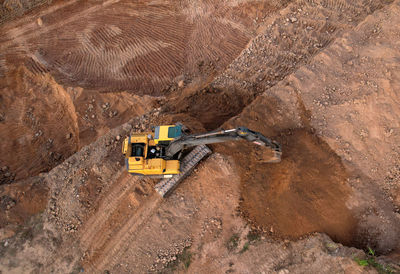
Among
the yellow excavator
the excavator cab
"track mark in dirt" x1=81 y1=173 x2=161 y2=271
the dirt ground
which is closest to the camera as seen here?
the dirt ground

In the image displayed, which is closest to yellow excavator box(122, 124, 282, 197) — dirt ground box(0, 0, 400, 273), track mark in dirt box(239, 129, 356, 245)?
dirt ground box(0, 0, 400, 273)

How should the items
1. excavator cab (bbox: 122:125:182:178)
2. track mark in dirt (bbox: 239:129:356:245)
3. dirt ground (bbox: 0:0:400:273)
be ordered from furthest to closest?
1. excavator cab (bbox: 122:125:182:178)
2. dirt ground (bbox: 0:0:400:273)
3. track mark in dirt (bbox: 239:129:356:245)

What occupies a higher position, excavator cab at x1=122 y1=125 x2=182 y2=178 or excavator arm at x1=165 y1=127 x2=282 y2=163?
excavator arm at x1=165 y1=127 x2=282 y2=163

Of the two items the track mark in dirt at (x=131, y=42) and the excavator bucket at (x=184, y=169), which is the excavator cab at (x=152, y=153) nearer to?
the excavator bucket at (x=184, y=169)

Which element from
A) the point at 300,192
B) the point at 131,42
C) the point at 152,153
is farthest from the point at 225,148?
the point at 131,42

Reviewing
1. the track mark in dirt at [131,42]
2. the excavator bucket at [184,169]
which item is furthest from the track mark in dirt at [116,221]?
the track mark in dirt at [131,42]

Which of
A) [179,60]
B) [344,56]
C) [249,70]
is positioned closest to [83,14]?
[179,60]

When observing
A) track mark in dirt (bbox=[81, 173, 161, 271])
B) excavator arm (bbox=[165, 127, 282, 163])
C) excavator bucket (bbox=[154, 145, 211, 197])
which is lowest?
track mark in dirt (bbox=[81, 173, 161, 271])

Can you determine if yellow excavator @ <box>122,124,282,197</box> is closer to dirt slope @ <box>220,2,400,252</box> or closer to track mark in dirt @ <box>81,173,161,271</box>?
track mark in dirt @ <box>81,173,161,271</box>

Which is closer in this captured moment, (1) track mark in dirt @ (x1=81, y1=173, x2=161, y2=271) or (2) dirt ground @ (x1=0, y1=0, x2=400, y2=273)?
(2) dirt ground @ (x1=0, y1=0, x2=400, y2=273)
